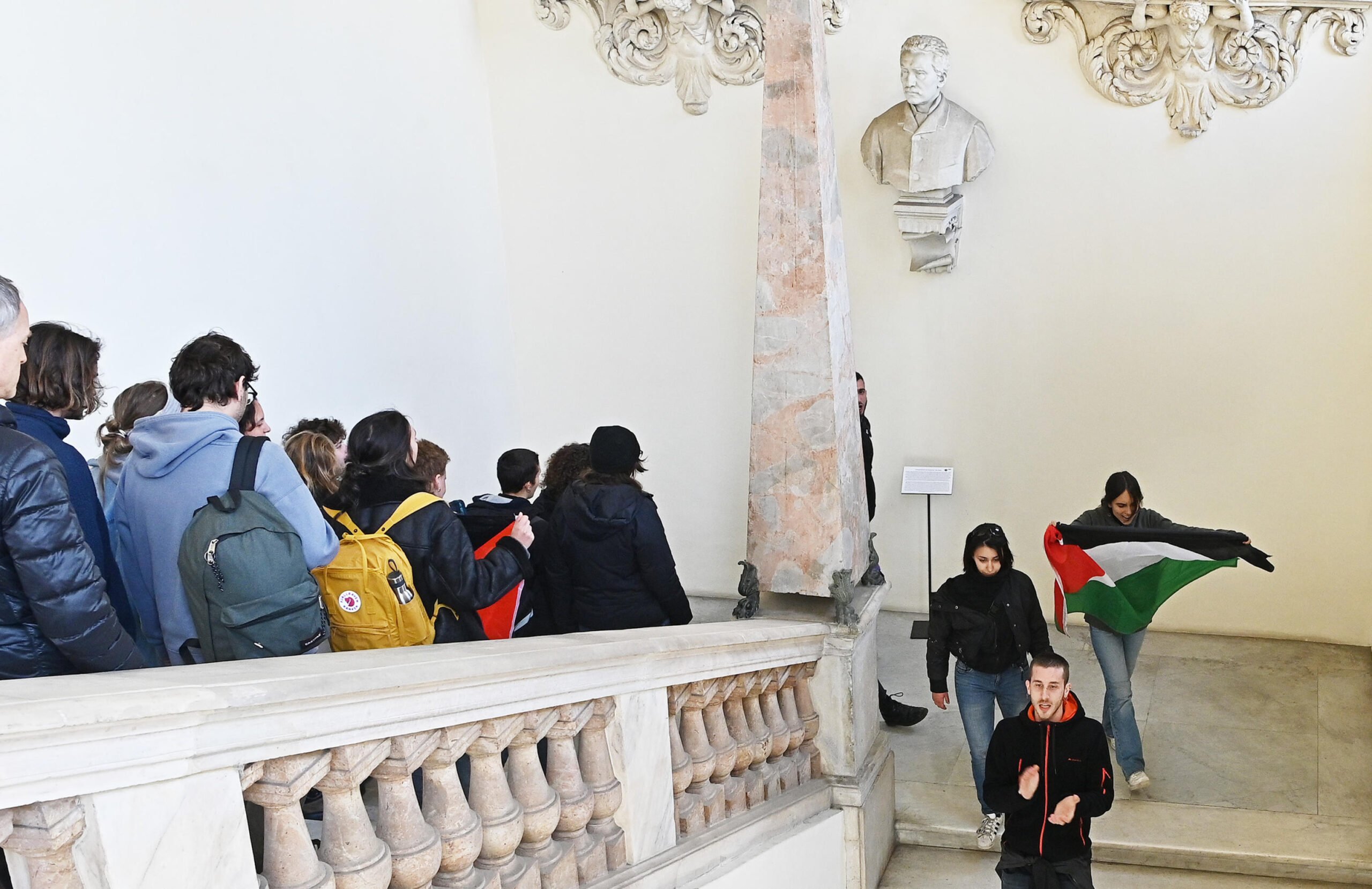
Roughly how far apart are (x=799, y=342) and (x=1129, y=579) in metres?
1.85

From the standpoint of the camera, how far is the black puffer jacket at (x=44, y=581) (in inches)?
79.6

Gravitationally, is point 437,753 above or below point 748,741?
above

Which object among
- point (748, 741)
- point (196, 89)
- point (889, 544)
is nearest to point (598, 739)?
point (748, 741)

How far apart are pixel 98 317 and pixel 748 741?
9.97 ft

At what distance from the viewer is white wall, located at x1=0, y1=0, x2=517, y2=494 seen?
473 centimetres

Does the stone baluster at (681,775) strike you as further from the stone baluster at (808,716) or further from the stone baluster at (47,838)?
the stone baluster at (47,838)

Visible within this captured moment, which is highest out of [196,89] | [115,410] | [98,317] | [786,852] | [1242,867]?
[196,89]

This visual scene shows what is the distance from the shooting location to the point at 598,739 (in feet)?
9.98

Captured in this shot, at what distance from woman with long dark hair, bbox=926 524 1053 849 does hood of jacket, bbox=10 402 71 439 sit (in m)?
3.26

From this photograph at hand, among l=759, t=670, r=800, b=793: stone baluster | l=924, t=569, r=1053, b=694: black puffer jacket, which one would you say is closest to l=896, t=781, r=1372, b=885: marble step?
l=924, t=569, r=1053, b=694: black puffer jacket

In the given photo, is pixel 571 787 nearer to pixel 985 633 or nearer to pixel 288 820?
pixel 288 820

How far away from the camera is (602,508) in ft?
13.6

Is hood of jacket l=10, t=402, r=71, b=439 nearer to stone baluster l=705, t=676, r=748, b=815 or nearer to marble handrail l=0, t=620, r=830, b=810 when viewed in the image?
marble handrail l=0, t=620, r=830, b=810

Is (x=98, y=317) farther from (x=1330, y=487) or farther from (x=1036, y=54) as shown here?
(x=1330, y=487)
